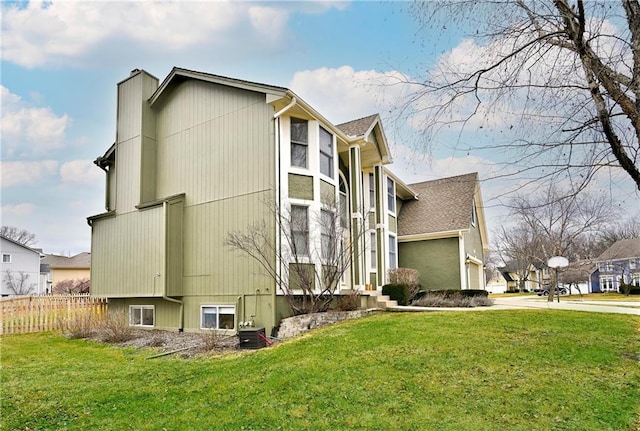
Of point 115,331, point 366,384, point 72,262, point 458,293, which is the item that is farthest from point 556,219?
point 72,262

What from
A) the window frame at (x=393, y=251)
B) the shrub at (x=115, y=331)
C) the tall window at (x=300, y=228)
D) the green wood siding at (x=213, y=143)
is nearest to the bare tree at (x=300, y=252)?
the tall window at (x=300, y=228)

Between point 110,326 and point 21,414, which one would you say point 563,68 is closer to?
point 21,414

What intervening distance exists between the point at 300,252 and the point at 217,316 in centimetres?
314

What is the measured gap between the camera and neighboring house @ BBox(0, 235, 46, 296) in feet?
140

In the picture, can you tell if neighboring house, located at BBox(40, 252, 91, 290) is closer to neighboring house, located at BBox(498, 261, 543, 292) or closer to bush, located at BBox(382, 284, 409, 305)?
bush, located at BBox(382, 284, 409, 305)

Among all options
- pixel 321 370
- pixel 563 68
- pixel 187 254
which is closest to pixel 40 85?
pixel 187 254

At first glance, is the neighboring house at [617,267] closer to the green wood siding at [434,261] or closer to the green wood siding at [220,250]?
the green wood siding at [434,261]

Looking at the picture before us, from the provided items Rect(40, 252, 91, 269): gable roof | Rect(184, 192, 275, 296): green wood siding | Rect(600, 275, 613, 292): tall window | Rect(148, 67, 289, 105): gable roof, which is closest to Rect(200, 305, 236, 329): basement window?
Rect(184, 192, 275, 296): green wood siding

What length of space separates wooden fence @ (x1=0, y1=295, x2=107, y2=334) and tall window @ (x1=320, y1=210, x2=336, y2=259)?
807 cm

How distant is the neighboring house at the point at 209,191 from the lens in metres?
12.7

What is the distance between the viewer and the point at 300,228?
12.9 metres

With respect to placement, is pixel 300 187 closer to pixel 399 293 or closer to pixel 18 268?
pixel 399 293

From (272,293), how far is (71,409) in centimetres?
622

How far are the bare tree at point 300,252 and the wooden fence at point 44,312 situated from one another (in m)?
6.54
